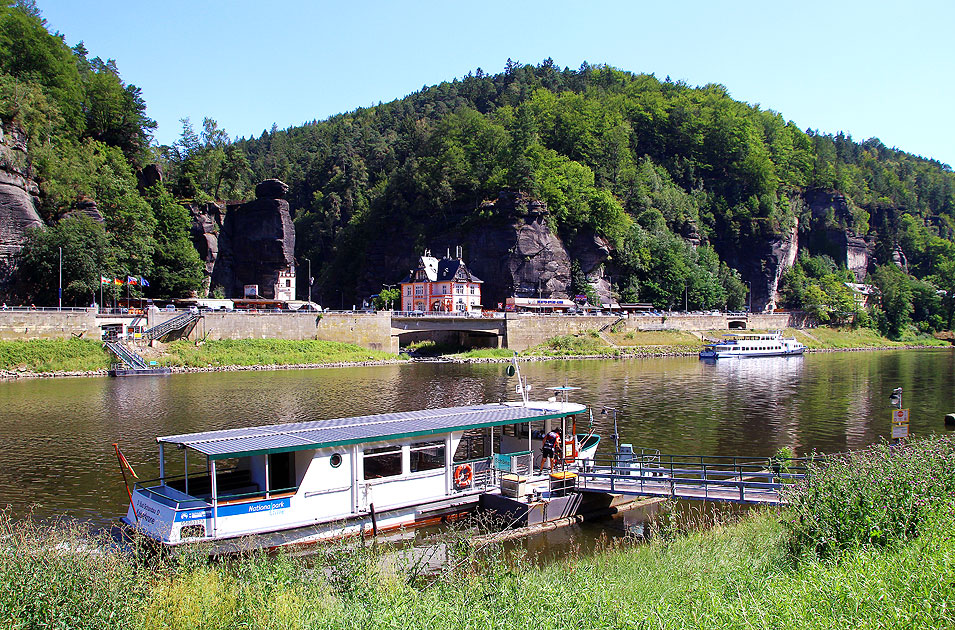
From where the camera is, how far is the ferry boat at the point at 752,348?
299ft

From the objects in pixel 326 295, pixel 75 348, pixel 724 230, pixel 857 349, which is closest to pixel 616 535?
pixel 75 348

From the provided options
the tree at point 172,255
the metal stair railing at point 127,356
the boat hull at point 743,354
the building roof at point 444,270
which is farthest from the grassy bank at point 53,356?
the boat hull at point 743,354

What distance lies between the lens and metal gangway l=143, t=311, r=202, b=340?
69.9 m

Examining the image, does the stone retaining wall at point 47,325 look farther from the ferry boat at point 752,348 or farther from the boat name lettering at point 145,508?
the ferry boat at point 752,348

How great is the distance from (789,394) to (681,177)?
11723 centimetres

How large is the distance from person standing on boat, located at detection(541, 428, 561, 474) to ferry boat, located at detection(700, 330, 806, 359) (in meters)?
72.3

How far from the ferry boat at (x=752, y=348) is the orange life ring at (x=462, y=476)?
74.8 metres

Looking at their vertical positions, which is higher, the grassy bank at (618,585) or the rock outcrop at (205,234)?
the rock outcrop at (205,234)

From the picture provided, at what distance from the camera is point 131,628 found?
35.5 feet

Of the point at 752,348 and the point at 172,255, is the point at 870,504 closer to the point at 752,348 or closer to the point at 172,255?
the point at 752,348

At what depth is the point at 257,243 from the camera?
359 ft

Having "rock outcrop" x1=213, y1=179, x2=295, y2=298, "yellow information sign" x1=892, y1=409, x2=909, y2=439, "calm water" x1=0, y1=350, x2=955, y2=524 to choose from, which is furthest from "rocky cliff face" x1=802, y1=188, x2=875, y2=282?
"yellow information sign" x1=892, y1=409, x2=909, y2=439

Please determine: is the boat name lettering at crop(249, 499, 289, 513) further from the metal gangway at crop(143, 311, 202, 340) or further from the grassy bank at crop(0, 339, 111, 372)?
the metal gangway at crop(143, 311, 202, 340)

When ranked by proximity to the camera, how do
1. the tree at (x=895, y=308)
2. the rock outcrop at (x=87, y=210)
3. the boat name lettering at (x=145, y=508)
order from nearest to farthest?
the boat name lettering at (x=145, y=508) < the rock outcrop at (x=87, y=210) < the tree at (x=895, y=308)
